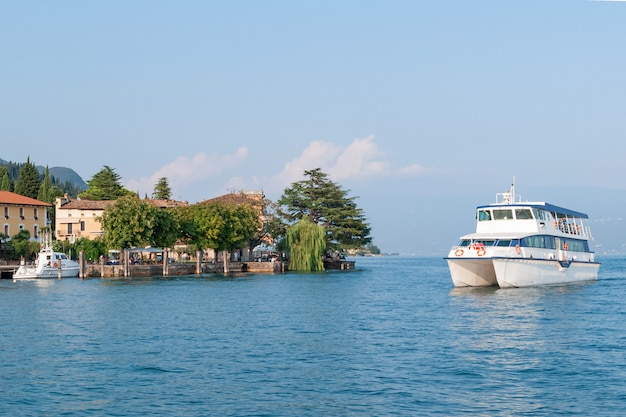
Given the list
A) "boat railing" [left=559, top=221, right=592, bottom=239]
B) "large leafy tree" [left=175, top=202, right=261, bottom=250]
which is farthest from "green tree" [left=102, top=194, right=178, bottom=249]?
"boat railing" [left=559, top=221, right=592, bottom=239]

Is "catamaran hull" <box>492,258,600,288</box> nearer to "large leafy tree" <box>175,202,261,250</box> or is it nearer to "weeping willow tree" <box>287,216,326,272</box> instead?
"weeping willow tree" <box>287,216,326,272</box>

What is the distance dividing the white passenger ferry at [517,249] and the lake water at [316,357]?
316 cm

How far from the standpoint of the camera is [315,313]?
4381 centimetres

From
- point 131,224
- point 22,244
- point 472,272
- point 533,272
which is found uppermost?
point 131,224

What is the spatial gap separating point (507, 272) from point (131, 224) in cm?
4220

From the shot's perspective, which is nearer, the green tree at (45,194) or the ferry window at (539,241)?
the ferry window at (539,241)

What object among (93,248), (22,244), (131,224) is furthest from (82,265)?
(22,244)

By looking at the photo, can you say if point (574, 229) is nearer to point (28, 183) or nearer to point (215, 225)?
point (215, 225)

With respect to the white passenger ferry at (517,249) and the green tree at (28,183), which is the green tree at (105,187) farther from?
the white passenger ferry at (517,249)

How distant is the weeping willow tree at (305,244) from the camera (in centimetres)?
9494

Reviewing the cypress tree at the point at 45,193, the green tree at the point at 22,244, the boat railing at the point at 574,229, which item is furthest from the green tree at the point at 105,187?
the boat railing at the point at 574,229

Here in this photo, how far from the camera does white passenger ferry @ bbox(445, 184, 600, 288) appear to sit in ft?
177

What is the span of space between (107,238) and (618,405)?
6855 cm

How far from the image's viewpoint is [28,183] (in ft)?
432
